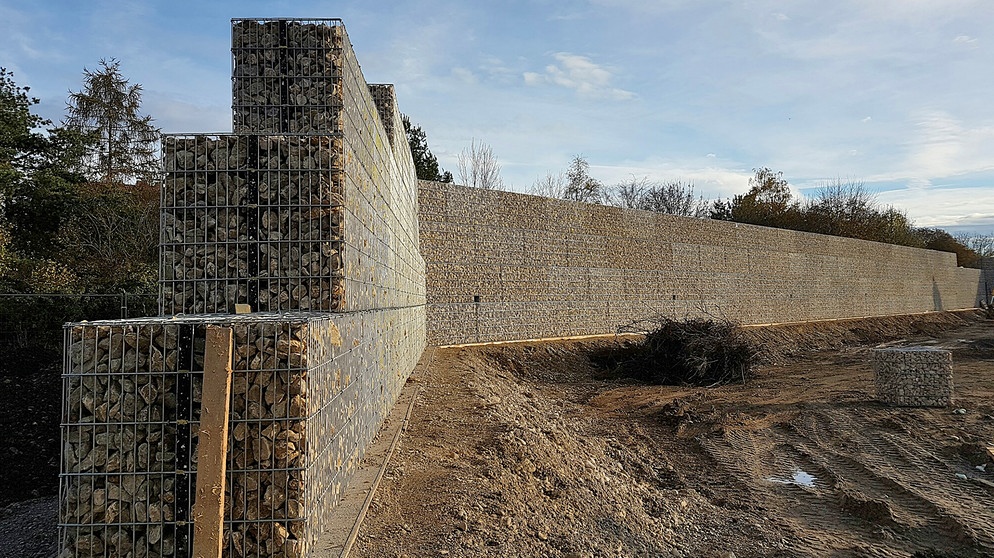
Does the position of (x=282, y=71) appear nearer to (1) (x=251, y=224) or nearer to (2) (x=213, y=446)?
(1) (x=251, y=224)

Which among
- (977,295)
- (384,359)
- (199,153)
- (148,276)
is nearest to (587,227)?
(148,276)

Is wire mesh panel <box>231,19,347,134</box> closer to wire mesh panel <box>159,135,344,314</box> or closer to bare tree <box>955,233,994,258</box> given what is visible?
wire mesh panel <box>159,135,344,314</box>

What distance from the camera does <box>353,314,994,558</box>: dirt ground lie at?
4.20m

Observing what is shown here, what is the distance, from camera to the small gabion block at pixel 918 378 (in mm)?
10336

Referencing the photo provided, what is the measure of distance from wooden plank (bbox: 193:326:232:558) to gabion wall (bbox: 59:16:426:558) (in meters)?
0.16

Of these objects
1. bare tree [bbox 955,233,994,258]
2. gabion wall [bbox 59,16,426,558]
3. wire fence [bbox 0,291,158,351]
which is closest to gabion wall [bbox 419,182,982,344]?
wire fence [bbox 0,291,158,351]

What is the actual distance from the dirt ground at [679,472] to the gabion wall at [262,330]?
681mm

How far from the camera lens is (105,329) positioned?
2734 millimetres

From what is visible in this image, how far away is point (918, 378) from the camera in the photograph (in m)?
10.5

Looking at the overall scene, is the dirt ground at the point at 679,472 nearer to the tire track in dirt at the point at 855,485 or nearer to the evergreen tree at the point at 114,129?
the tire track in dirt at the point at 855,485

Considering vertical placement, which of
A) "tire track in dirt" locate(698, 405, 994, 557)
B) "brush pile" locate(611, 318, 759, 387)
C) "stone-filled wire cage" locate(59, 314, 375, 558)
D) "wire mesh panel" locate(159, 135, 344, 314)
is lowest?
"tire track in dirt" locate(698, 405, 994, 557)

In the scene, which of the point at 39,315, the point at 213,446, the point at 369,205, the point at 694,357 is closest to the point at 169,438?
the point at 213,446

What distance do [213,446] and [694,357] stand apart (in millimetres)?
12574

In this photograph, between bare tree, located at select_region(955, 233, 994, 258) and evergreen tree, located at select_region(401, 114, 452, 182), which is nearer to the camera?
evergreen tree, located at select_region(401, 114, 452, 182)
